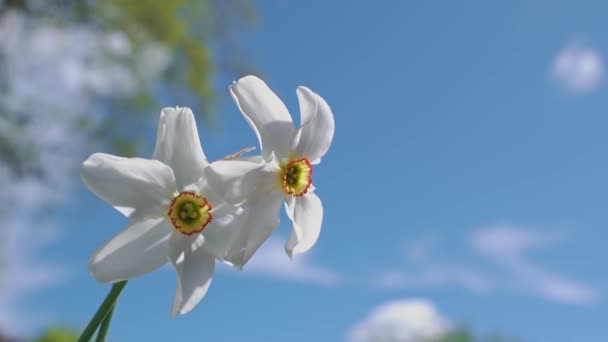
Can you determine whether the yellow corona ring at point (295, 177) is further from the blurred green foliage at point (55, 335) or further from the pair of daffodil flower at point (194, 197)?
the blurred green foliage at point (55, 335)

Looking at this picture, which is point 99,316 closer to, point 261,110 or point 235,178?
point 235,178

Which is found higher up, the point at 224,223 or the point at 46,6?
the point at 46,6

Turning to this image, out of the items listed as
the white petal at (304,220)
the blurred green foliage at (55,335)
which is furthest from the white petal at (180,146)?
the blurred green foliage at (55,335)

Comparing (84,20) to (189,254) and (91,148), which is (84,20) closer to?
(91,148)

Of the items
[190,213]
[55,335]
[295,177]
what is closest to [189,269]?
[190,213]

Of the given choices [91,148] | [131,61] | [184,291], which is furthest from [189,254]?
[131,61]

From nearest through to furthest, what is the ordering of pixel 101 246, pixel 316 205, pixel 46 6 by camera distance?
pixel 101 246 → pixel 316 205 → pixel 46 6

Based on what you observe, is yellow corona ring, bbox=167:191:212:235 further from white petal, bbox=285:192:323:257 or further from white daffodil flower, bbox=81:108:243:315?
white petal, bbox=285:192:323:257
